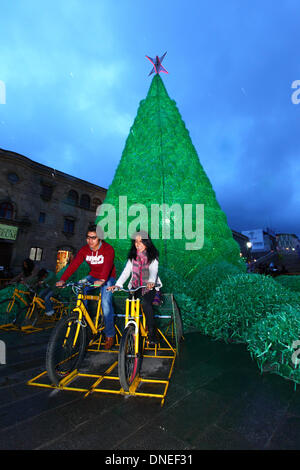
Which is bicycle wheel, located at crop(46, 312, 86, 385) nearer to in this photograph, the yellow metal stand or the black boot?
the yellow metal stand

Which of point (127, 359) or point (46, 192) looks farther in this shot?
point (46, 192)

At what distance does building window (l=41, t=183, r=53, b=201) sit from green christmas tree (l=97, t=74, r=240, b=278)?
17.1m

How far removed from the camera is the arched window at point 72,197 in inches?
915

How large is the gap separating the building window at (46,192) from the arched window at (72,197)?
196 cm

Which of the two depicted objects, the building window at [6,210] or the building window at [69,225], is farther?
the building window at [69,225]

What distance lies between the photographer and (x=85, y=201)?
24828 millimetres

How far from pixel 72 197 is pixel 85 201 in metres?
1.65

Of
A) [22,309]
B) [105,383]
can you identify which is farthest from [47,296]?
[105,383]

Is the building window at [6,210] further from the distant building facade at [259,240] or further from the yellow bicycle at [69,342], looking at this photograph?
the distant building facade at [259,240]

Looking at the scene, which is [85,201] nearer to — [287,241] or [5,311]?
[5,311]

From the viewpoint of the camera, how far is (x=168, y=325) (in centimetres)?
434

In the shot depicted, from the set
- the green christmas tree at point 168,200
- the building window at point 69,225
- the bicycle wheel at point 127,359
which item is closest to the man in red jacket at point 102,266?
the bicycle wheel at point 127,359
